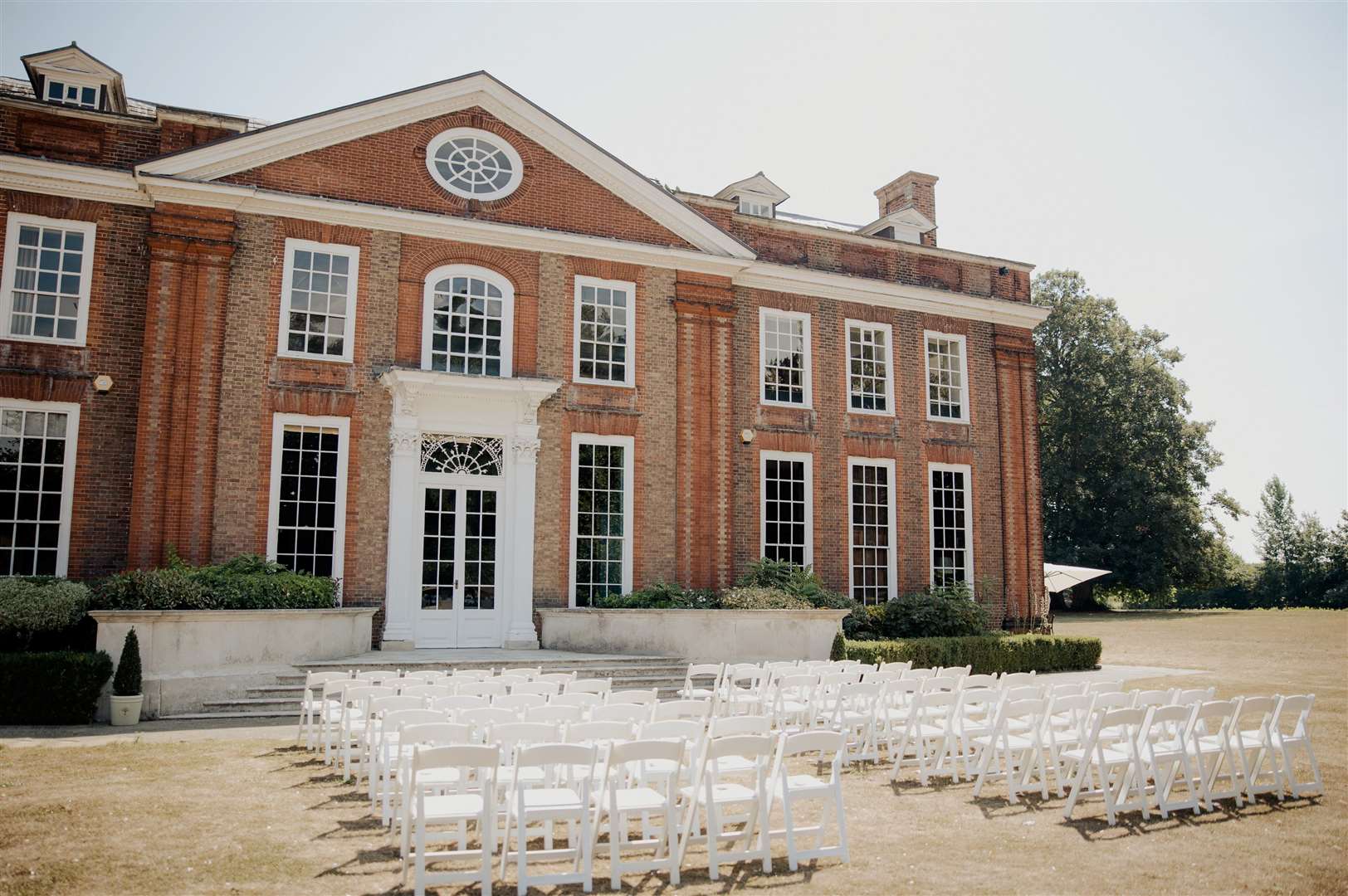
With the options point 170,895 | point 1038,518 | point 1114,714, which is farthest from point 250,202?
point 1038,518

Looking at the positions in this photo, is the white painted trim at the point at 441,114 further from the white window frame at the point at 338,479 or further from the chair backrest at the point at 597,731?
the chair backrest at the point at 597,731

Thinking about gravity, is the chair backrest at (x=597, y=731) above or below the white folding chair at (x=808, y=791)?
above

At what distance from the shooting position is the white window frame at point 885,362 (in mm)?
20859

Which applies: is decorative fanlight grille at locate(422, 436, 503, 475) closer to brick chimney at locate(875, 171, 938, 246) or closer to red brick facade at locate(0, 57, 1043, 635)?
red brick facade at locate(0, 57, 1043, 635)

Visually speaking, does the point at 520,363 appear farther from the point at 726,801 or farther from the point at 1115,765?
the point at 726,801

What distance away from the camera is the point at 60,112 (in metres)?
15.9

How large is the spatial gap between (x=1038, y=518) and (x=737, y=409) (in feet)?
26.1

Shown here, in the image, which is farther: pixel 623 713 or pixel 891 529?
pixel 891 529

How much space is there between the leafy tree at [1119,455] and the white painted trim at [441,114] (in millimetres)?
29757

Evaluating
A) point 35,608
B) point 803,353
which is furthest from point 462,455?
point 803,353

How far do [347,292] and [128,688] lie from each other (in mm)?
7395

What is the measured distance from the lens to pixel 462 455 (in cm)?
1716

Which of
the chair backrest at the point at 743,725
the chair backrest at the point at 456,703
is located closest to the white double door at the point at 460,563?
the chair backrest at the point at 456,703

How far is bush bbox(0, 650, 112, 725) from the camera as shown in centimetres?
1207
